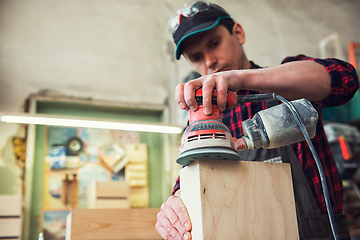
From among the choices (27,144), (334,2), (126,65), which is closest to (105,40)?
(126,65)

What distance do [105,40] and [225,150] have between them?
10.2ft

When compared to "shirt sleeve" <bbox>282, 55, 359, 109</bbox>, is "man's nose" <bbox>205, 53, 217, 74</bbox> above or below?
above

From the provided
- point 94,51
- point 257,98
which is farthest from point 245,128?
point 94,51

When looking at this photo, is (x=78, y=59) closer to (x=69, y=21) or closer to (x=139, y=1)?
(x=69, y=21)

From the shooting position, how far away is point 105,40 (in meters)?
3.57

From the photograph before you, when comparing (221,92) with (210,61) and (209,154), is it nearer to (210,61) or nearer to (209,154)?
(209,154)

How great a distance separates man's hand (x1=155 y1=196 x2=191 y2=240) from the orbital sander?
15 centimetres

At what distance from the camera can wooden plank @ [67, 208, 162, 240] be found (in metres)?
2.27

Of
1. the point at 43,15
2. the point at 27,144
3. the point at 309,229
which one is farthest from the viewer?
the point at 43,15

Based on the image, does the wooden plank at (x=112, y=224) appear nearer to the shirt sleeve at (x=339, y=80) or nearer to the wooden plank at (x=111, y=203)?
the wooden plank at (x=111, y=203)

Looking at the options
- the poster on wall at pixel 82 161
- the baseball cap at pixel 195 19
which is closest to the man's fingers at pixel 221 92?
the baseball cap at pixel 195 19

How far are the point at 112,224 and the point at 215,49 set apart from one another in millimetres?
1652

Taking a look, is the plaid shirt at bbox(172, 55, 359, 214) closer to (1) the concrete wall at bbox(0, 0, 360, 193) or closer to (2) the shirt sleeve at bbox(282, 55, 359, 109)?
(2) the shirt sleeve at bbox(282, 55, 359, 109)

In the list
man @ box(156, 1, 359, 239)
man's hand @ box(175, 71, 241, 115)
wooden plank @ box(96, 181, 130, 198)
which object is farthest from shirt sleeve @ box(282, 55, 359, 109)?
wooden plank @ box(96, 181, 130, 198)
